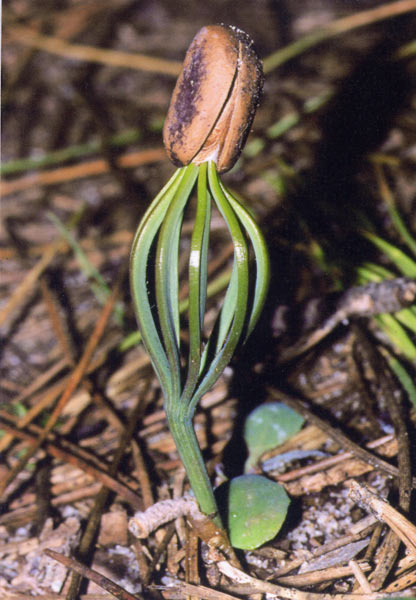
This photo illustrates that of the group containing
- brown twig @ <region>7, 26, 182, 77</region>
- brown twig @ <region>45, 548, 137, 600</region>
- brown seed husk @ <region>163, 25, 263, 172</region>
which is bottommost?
brown twig @ <region>45, 548, 137, 600</region>

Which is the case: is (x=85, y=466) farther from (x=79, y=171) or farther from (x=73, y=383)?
(x=79, y=171)

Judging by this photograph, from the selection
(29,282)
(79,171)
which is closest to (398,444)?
(29,282)

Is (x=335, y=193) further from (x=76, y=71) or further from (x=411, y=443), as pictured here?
(x=76, y=71)

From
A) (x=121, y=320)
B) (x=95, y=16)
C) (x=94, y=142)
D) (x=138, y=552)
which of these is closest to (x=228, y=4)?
(x=95, y=16)

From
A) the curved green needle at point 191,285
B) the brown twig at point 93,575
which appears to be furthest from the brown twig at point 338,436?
the brown twig at point 93,575

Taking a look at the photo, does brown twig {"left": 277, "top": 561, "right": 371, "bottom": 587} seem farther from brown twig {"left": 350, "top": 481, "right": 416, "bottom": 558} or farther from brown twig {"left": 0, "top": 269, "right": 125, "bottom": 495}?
brown twig {"left": 0, "top": 269, "right": 125, "bottom": 495}

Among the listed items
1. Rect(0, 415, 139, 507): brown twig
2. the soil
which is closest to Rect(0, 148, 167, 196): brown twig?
the soil

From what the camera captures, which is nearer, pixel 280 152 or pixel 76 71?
pixel 280 152

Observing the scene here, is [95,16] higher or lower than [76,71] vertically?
higher
